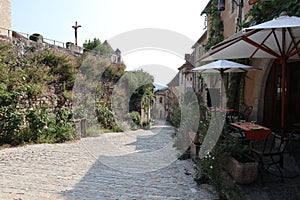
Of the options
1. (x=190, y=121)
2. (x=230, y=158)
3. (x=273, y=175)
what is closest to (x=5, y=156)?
(x=190, y=121)

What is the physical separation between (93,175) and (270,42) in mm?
3976

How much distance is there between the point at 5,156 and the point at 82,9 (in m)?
6.09

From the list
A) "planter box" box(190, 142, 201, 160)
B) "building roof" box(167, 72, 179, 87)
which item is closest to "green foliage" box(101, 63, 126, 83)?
"planter box" box(190, 142, 201, 160)

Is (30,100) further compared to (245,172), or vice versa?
(30,100)

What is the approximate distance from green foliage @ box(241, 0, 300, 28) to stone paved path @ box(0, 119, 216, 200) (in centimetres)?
390

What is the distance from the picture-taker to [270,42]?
4.11m

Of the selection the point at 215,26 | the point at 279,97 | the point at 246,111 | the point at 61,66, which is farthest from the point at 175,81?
the point at 279,97

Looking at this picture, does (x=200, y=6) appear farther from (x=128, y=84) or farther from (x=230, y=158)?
(x=230, y=158)

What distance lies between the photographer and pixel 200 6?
12.3 m

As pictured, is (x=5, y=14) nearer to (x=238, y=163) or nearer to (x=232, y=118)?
(x=232, y=118)

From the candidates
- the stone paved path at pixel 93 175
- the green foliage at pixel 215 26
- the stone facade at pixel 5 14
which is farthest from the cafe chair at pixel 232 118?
the stone facade at pixel 5 14

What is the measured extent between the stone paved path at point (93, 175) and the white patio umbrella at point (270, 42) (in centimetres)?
203

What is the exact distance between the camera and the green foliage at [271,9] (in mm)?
4762

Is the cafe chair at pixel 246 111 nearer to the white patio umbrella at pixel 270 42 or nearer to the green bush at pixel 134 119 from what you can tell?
the white patio umbrella at pixel 270 42
